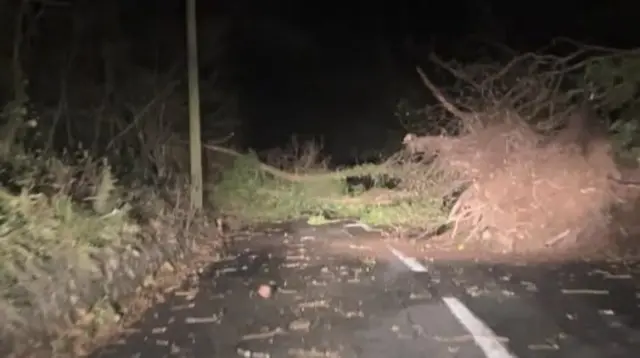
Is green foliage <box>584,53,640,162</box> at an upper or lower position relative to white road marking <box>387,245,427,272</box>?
upper

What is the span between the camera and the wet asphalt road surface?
8.02 meters

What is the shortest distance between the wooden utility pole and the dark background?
23.4 ft

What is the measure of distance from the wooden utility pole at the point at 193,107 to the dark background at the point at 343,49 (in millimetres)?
7146

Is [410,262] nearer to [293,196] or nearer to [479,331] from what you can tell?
[479,331]

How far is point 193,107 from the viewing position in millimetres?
20141

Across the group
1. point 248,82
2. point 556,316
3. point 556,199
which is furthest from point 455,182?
point 248,82

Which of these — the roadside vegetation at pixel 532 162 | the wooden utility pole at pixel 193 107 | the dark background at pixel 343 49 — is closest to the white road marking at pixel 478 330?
the roadside vegetation at pixel 532 162

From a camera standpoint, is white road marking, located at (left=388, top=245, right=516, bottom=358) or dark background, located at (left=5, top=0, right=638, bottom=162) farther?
dark background, located at (left=5, top=0, right=638, bottom=162)

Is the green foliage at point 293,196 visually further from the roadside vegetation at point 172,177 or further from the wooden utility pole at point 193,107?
the wooden utility pole at point 193,107

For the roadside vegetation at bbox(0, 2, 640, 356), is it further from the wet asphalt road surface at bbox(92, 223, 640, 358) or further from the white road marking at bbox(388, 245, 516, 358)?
the white road marking at bbox(388, 245, 516, 358)

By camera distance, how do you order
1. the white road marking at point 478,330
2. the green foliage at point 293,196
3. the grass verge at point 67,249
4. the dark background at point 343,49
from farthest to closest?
the dark background at point 343,49
the green foliage at point 293,196
the grass verge at point 67,249
the white road marking at point 478,330

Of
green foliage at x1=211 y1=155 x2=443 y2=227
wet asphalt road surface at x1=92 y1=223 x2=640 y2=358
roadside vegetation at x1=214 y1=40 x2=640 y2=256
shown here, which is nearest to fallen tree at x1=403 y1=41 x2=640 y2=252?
roadside vegetation at x1=214 y1=40 x2=640 y2=256

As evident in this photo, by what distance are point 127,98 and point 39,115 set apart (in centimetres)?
435

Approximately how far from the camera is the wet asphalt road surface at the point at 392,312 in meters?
8.02
